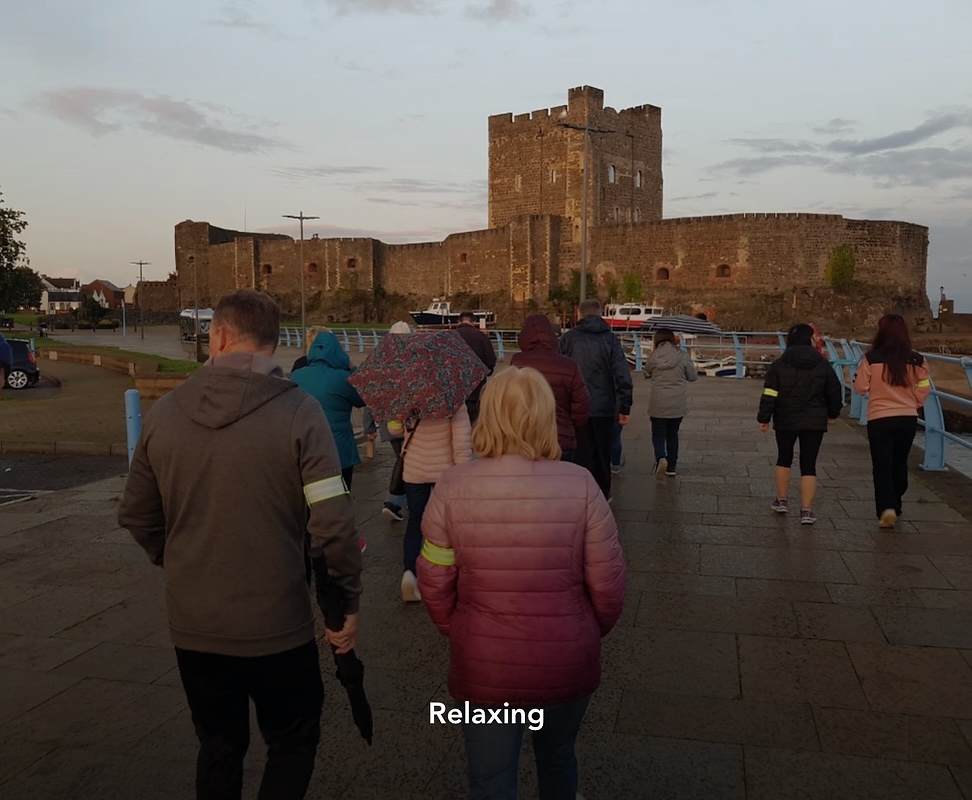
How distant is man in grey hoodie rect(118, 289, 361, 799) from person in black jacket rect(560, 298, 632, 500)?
172 inches

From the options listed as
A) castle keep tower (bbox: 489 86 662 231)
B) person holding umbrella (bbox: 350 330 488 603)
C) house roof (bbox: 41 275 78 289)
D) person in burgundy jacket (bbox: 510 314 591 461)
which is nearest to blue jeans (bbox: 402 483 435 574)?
person holding umbrella (bbox: 350 330 488 603)

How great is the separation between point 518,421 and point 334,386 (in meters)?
3.03

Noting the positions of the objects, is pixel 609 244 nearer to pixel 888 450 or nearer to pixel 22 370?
pixel 22 370

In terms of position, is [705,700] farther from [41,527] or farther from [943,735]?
[41,527]

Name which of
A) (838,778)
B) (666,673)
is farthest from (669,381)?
(838,778)

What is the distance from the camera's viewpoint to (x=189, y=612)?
2.54m

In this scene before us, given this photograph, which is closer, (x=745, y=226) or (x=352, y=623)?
(x=352, y=623)

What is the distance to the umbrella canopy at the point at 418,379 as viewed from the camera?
4660 mm

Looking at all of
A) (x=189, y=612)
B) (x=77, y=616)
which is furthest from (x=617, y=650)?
(x=77, y=616)

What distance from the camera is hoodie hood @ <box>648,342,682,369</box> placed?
841 cm

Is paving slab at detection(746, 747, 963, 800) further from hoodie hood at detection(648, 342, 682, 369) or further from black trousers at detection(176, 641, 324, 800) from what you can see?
hoodie hood at detection(648, 342, 682, 369)

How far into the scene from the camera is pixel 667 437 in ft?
28.2

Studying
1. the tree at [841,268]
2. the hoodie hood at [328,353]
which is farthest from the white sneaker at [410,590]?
the tree at [841,268]

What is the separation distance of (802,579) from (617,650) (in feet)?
5.24
